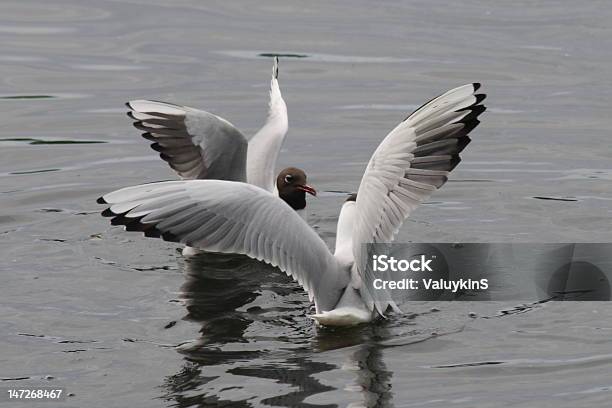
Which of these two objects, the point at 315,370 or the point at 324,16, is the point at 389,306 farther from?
the point at 324,16

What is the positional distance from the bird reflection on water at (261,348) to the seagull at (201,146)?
104 centimetres

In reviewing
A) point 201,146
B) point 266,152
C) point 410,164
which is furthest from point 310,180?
point 410,164

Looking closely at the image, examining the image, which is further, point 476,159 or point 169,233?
point 476,159

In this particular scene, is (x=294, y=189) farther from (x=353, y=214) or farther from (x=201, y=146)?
(x=353, y=214)

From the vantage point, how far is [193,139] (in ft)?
37.9

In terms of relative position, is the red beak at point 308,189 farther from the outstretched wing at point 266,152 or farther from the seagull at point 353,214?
the seagull at point 353,214

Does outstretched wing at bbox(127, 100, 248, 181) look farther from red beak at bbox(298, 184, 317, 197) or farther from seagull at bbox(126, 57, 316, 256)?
red beak at bbox(298, 184, 317, 197)

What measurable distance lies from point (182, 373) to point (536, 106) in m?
8.43

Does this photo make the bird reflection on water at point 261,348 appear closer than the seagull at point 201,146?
Yes

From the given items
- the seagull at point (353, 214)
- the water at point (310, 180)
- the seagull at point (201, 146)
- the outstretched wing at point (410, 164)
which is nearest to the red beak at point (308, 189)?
the seagull at point (201, 146)

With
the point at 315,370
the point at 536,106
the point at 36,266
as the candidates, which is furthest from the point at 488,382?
the point at 536,106

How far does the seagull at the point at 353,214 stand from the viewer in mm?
8922

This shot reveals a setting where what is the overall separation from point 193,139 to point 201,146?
3.4 inches

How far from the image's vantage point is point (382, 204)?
30.5 feet
